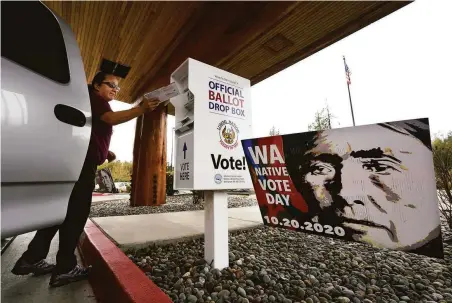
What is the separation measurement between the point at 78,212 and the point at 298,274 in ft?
5.13

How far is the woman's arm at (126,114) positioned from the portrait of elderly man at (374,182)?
1016mm

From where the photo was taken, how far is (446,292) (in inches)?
46.2

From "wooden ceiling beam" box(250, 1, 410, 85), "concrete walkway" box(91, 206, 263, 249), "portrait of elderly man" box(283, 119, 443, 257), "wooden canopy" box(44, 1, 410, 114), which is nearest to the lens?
"portrait of elderly man" box(283, 119, 443, 257)

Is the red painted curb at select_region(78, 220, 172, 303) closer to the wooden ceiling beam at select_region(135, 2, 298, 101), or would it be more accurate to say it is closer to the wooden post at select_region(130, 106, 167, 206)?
the wooden ceiling beam at select_region(135, 2, 298, 101)

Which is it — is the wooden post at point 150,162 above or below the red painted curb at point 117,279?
above

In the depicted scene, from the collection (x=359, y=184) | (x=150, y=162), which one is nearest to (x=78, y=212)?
(x=359, y=184)

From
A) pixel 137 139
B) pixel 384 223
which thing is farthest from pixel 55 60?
pixel 137 139

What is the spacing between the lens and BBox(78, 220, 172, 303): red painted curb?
3.31 ft

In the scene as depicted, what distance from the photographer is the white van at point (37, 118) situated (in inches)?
28.2

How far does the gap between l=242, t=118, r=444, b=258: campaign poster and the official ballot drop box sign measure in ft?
0.86

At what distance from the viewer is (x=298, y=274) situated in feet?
4.73

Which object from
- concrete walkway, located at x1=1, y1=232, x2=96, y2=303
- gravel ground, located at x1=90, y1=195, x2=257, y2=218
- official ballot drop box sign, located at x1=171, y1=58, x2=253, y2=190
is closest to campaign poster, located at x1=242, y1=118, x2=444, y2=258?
official ballot drop box sign, located at x1=171, y1=58, x2=253, y2=190

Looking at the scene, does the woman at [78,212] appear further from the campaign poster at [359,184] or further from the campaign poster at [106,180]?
the campaign poster at [106,180]

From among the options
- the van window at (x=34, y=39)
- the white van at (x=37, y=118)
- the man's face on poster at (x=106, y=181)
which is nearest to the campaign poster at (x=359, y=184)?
the white van at (x=37, y=118)
